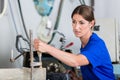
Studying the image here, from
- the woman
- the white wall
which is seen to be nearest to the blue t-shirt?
the woman

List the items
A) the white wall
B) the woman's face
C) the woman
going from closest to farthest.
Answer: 1. the woman
2. the woman's face
3. the white wall

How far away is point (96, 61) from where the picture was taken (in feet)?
5.20

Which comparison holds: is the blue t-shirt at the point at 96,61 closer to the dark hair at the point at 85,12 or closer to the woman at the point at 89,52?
the woman at the point at 89,52

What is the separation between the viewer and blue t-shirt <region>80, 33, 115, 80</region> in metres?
1.56

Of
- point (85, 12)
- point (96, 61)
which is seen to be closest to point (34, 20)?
point (85, 12)

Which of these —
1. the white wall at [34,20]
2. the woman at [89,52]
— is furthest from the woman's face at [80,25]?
the white wall at [34,20]

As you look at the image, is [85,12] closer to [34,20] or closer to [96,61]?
[96,61]

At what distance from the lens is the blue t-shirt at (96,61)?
1.56m

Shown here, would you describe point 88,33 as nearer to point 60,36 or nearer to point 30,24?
point 30,24

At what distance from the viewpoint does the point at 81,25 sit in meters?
1.64

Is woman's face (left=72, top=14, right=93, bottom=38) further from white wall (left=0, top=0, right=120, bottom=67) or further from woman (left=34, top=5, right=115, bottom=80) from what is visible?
white wall (left=0, top=0, right=120, bottom=67)

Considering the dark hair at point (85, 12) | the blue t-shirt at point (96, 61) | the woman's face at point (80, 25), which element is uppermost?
the dark hair at point (85, 12)

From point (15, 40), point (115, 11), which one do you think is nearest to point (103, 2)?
point (115, 11)

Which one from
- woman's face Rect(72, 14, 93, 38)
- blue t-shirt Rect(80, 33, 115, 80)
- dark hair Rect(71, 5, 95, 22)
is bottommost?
blue t-shirt Rect(80, 33, 115, 80)
